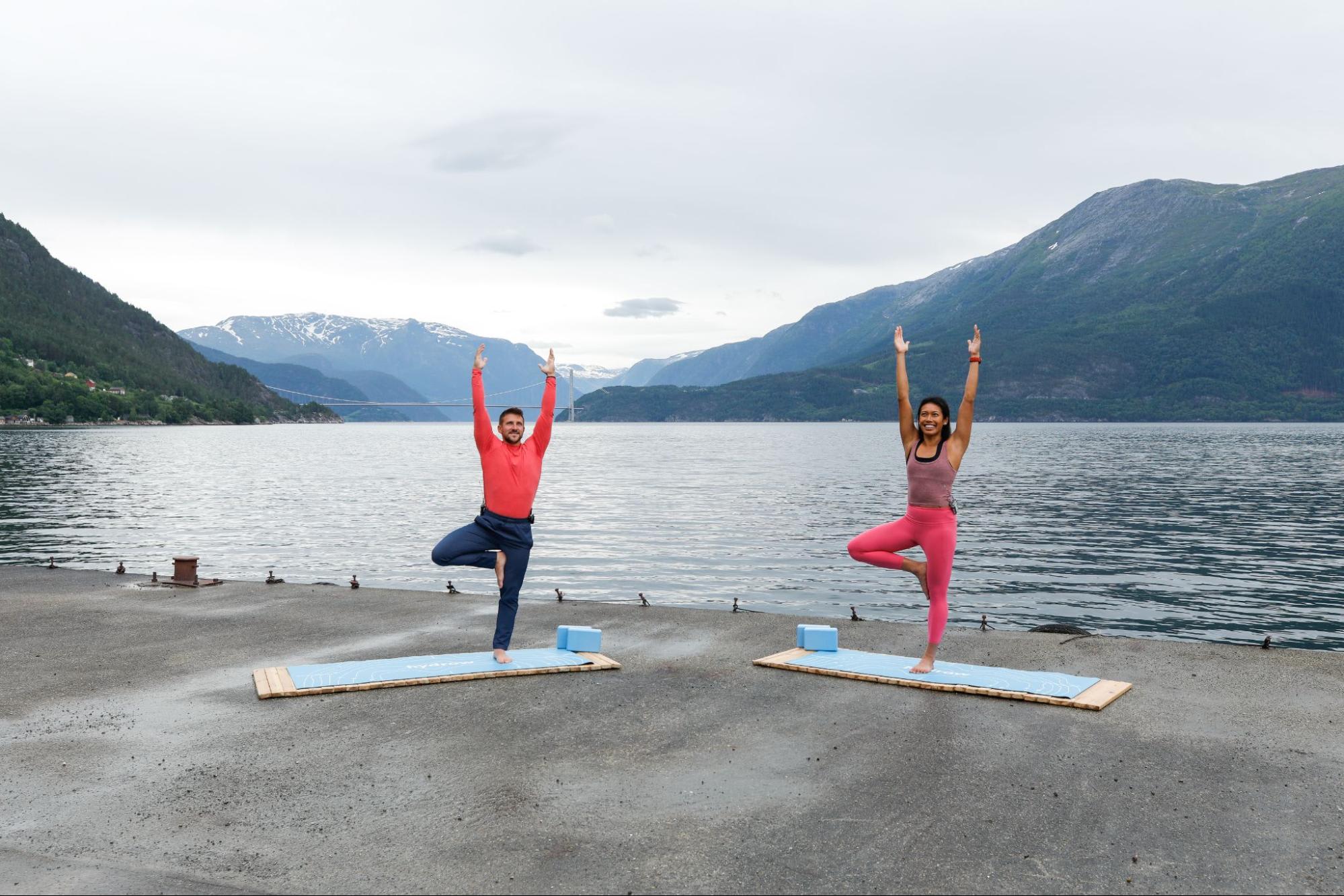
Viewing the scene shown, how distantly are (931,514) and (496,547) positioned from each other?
453cm

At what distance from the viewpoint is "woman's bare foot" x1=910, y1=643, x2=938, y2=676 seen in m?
9.77

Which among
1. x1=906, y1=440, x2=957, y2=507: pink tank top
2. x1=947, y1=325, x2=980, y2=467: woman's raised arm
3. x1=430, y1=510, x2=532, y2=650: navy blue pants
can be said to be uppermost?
x1=947, y1=325, x2=980, y2=467: woman's raised arm

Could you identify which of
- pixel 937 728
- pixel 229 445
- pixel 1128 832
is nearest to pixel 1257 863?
pixel 1128 832

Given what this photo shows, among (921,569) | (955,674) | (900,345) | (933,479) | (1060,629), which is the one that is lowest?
(1060,629)

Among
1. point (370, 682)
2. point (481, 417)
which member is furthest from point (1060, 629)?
point (370, 682)

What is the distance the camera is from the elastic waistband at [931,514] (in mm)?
9648

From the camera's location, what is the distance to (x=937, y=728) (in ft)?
26.5

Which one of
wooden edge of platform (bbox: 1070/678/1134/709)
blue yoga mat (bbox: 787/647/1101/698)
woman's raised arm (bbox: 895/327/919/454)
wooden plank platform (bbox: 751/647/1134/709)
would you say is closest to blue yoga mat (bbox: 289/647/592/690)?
wooden plank platform (bbox: 751/647/1134/709)

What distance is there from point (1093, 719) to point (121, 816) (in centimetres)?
760

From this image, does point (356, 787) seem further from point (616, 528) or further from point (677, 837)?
point (616, 528)

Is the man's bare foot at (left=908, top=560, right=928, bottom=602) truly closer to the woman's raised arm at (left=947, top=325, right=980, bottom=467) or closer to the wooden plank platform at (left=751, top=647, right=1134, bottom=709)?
the wooden plank platform at (left=751, top=647, right=1134, bottom=709)

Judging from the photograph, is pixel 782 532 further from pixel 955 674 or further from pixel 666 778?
pixel 666 778

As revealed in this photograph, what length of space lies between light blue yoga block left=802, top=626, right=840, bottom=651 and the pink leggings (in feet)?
3.80

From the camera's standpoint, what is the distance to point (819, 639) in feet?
35.5
